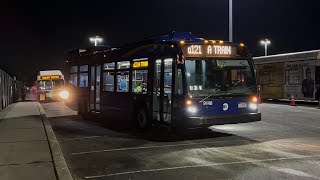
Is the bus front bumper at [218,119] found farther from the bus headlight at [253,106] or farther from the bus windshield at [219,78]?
the bus windshield at [219,78]

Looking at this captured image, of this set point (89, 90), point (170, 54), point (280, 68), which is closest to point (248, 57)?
point (170, 54)

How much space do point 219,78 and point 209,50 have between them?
33.2 inches

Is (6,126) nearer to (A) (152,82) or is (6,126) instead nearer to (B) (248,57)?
(A) (152,82)

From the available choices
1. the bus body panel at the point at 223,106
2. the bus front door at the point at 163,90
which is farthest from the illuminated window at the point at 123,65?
the bus body panel at the point at 223,106

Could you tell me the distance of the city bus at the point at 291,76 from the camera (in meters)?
25.4

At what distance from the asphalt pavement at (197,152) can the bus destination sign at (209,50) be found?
2372mm

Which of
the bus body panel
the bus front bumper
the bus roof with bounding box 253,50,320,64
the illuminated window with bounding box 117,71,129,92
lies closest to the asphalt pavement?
the bus front bumper

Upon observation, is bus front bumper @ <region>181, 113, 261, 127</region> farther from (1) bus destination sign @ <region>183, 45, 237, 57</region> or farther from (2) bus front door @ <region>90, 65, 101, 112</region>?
(2) bus front door @ <region>90, 65, 101, 112</region>

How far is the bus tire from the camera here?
1333cm

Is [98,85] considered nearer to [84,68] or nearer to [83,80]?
[83,80]

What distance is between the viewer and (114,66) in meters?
15.5

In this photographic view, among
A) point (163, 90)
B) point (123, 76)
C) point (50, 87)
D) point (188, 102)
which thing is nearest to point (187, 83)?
point (188, 102)

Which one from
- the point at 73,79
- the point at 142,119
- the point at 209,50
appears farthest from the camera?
the point at 73,79

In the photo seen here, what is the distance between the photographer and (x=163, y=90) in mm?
12117
